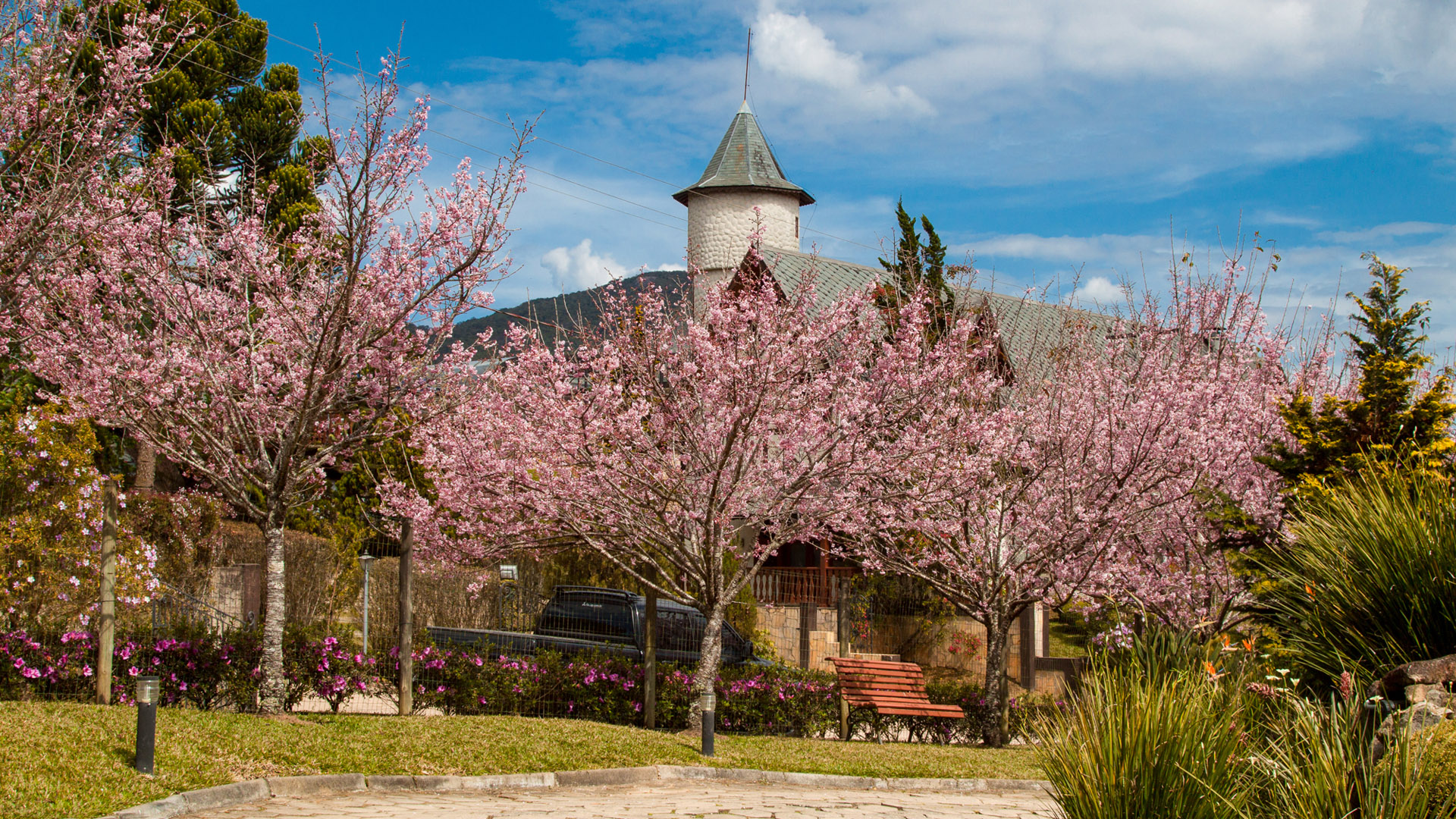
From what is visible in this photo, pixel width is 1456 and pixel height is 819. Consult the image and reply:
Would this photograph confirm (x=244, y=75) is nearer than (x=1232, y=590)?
No

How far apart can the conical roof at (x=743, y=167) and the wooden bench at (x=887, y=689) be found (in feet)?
85.4

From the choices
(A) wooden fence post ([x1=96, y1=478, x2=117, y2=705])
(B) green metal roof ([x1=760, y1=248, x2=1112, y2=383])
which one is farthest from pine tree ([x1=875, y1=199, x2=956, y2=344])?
(A) wooden fence post ([x1=96, y1=478, x2=117, y2=705])

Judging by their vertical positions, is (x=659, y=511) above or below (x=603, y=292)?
below

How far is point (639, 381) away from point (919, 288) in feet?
12.6

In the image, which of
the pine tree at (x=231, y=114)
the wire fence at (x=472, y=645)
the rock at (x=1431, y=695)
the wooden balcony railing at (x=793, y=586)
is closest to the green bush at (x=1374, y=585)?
the rock at (x=1431, y=695)

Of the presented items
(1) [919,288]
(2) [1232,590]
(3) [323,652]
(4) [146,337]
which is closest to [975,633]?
(2) [1232,590]

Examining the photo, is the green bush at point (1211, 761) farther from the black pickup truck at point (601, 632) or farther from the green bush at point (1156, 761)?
the black pickup truck at point (601, 632)

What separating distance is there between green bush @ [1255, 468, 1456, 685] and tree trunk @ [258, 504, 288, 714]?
8.75 metres

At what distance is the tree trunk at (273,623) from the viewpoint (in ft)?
34.6

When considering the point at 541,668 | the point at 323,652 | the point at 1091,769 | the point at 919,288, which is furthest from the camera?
the point at 919,288

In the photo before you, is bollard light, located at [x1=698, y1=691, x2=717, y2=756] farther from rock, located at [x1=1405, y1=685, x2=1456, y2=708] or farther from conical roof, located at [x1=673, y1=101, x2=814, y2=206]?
conical roof, located at [x1=673, y1=101, x2=814, y2=206]

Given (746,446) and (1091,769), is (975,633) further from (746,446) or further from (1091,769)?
Result: (1091,769)


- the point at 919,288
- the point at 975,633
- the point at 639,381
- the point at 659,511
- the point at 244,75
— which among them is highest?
the point at 244,75

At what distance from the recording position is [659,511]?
12.3 m
